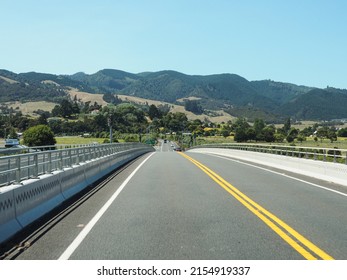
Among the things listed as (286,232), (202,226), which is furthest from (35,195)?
(286,232)

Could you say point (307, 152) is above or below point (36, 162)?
below

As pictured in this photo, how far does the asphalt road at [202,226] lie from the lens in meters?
7.71

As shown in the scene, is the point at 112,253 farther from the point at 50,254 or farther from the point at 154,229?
the point at 154,229

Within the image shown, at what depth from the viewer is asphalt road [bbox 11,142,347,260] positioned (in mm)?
7707

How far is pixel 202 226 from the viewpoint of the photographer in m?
9.89

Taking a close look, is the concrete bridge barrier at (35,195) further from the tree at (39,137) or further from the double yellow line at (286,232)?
the tree at (39,137)

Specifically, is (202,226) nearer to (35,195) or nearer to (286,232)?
(286,232)

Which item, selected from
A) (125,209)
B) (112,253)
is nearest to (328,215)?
(125,209)

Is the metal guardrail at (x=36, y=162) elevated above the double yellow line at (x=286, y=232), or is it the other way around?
the metal guardrail at (x=36, y=162)

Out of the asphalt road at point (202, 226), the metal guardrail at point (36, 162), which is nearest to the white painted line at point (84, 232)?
the asphalt road at point (202, 226)

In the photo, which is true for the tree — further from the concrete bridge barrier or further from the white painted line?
the white painted line

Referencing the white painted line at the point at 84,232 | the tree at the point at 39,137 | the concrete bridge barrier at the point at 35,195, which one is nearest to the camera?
the white painted line at the point at 84,232

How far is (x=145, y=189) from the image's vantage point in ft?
55.4

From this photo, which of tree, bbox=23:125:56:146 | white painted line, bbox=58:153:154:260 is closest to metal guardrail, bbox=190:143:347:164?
white painted line, bbox=58:153:154:260
